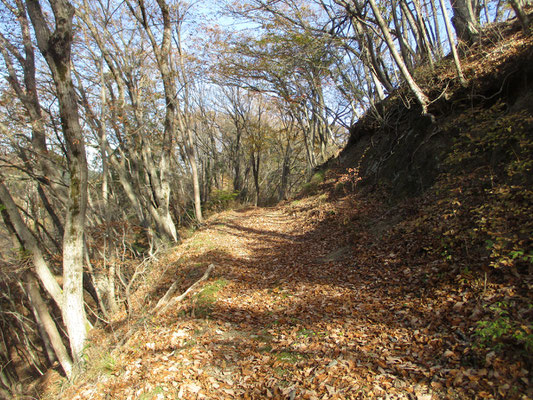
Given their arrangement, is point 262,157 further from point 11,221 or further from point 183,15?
point 11,221

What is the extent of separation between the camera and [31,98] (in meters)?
8.83

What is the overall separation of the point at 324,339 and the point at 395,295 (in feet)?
4.86

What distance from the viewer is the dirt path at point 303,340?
328cm

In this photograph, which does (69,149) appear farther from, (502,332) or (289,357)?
(502,332)

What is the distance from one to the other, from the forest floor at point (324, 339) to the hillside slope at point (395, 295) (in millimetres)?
20

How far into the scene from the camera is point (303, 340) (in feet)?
14.1

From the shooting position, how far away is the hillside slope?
321 centimetres

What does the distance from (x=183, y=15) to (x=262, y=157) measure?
18.7m

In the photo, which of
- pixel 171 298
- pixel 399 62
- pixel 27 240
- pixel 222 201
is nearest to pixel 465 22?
pixel 399 62

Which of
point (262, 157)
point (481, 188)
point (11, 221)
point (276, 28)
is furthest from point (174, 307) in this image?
point (262, 157)

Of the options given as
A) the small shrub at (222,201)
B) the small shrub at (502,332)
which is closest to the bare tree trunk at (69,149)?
the small shrub at (502,332)

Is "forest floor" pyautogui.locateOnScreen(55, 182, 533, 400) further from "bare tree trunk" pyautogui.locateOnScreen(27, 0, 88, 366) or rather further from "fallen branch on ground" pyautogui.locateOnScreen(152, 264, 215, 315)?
"bare tree trunk" pyautogui.locateOnScreen(27, 0, 88, 366)

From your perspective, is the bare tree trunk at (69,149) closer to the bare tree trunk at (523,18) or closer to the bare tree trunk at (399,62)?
the bare tree trunk at (399,62)

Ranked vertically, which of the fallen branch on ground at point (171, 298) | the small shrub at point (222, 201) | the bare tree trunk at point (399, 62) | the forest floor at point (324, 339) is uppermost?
the bare tree trunk at point (399, 62)
